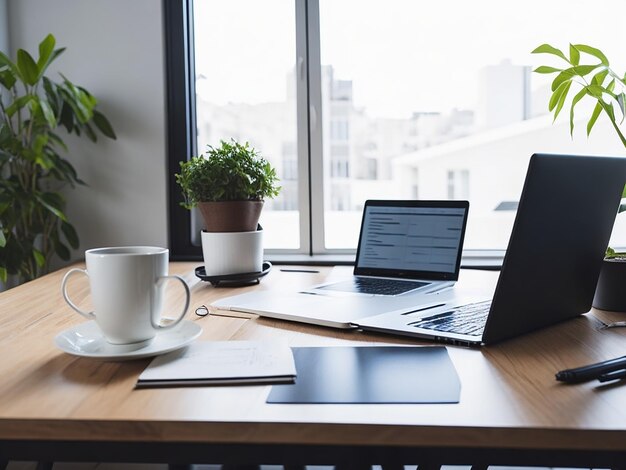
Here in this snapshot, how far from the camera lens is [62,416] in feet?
2.00

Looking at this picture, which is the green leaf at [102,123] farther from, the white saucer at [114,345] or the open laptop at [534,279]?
the white saucer at [114,345]

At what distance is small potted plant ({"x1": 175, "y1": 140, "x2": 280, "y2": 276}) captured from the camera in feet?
4.59

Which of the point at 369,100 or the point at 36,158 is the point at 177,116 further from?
the point at 369,100

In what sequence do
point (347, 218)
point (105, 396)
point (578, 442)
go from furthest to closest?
point (347, 218), point (105, 396), point (578, 442)

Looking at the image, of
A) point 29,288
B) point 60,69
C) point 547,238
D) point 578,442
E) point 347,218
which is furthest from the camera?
point 347,218

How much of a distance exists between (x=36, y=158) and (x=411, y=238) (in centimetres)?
106

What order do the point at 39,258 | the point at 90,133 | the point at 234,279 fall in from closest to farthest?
the point at 234,279
the point at 39,258
the point at 90,133

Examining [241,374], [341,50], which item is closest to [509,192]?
[341,50]

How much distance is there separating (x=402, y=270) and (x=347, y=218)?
2.42 feet

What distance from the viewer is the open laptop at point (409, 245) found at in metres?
1.39

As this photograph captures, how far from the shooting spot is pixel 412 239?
1459 mm

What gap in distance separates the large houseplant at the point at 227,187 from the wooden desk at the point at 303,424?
69 cm

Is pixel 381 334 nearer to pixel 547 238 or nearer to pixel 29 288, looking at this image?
pixel 547 238

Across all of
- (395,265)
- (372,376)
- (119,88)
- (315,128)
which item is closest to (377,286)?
(395,265)
